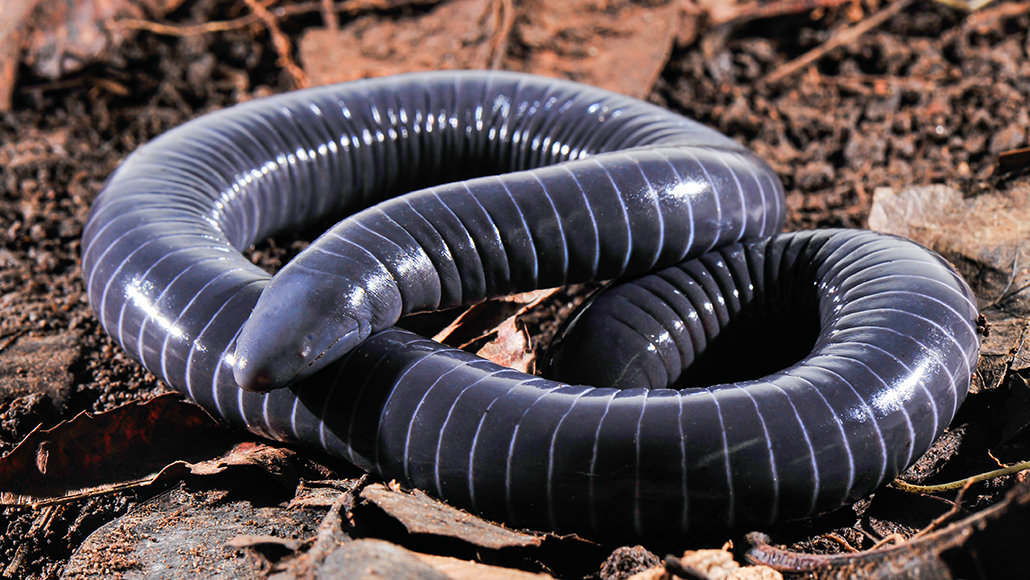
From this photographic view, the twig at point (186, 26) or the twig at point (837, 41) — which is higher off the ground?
the twig at point (186, 26)

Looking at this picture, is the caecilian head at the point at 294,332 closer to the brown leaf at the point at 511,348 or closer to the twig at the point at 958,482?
the brown leaf at the point at 511,348

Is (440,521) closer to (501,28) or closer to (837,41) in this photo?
(501,28)

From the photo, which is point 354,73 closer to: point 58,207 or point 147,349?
point 58,207

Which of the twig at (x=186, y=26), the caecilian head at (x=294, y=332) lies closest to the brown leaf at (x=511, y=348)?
the caecilian head at (x=294, y=332)

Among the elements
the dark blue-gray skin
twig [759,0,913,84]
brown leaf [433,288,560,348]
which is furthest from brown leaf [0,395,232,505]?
twig [759,0,913,84]

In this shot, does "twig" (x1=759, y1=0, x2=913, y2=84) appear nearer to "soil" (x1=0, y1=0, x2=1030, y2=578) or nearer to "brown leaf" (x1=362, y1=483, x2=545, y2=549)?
"soil" (x1=0, y1=0, x2=1030, y2=578)

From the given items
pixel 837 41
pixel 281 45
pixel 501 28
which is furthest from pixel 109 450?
pixel 837 41
